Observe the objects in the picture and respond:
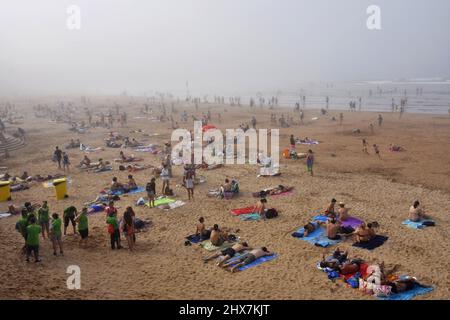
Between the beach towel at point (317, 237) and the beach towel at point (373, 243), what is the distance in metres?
0.60

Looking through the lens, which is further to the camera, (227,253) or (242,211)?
(242,211)

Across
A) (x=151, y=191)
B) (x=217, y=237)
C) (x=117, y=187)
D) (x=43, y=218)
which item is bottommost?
(x=217, y=237)

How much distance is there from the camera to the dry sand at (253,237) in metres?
8.58

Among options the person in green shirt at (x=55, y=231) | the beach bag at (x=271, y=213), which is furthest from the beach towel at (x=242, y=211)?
the person in green shirt at (x=55, y=231)

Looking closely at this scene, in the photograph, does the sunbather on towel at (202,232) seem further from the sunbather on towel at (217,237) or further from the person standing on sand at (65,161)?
the person standing on sand at (65,161)

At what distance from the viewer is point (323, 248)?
1052 centimetres

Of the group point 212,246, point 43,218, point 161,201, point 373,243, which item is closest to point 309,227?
point 373,243

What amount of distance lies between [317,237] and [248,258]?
2.67m

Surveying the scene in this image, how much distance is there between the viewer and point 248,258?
9.77 m

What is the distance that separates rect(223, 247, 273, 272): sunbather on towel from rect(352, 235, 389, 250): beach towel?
8.44 ft

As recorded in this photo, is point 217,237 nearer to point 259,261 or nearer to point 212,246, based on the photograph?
point 212,246

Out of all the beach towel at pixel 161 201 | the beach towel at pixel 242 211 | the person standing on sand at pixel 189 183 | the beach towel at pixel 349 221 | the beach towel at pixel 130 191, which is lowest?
the beach towel at pixel 349 221

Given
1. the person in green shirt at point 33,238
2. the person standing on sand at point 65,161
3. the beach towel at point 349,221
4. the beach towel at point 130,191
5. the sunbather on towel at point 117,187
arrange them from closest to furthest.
Answer: the person in green shirt at point 33,238 < the beach towel at point 349,221 < the beach towel at point 130,191 < the sunbather on towel at point 117,187 < the person standing on sand at point 65,161
